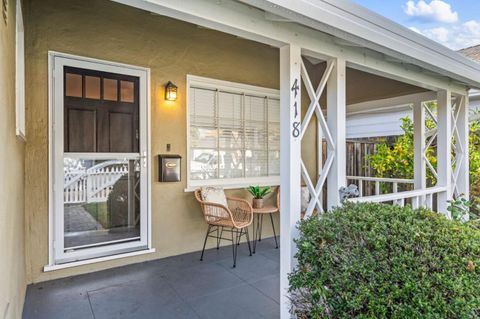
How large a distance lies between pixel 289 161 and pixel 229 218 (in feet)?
5.44

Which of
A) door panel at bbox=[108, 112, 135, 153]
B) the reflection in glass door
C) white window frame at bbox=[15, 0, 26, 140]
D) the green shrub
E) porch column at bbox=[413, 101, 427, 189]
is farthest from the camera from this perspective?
porch column at bbox=[413, 101, 427, 189]

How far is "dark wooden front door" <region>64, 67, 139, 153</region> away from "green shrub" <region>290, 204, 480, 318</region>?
2.59 m

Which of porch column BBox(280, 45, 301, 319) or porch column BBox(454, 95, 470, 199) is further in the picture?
porch column BBox(454, 95, 470, 199)

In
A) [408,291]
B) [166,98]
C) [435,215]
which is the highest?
[166,98]

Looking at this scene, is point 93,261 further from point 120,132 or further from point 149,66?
point 149,66

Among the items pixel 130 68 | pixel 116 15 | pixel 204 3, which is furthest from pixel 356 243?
pixel 116 15

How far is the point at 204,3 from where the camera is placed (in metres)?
1.79

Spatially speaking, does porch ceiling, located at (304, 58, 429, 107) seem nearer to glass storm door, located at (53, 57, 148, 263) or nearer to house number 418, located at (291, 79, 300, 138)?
house number 418, located at (291, 79, 300, 138)

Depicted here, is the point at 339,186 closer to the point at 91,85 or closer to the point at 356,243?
the point at 356,243

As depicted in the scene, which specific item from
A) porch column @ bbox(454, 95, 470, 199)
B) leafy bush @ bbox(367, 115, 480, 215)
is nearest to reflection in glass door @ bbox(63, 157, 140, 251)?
porch column @ bbox(454, 95, 470, 199)

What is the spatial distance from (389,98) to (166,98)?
3.41 metres

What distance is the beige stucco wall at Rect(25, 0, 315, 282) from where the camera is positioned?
3074mm

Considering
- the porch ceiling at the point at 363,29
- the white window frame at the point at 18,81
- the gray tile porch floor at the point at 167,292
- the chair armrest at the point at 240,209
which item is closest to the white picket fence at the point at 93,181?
the gray tile porch floor at the point at 167,292

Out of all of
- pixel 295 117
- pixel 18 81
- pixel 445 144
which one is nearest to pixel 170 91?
pixel 18 81
